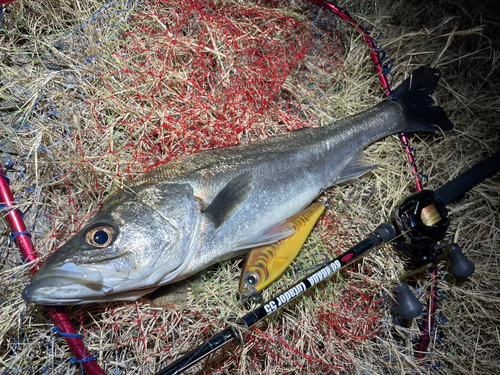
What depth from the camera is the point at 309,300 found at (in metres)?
2.68

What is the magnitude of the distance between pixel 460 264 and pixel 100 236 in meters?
2.66

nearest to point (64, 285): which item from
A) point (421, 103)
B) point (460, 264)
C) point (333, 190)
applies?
point (333, 190)

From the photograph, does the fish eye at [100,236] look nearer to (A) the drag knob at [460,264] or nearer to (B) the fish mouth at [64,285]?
(B) the fish mouth at [64,285]

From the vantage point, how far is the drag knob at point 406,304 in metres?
2.52

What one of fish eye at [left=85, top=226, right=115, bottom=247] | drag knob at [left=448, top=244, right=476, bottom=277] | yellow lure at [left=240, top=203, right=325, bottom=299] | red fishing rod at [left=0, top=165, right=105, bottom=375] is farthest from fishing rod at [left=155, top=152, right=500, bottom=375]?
red fishing rod at [left=0, top=165, right=105, bottom=375]

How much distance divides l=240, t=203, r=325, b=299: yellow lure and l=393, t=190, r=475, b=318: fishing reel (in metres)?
0.66

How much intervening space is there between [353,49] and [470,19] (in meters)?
Answer: 1.24

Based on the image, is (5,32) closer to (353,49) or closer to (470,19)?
(353,49)

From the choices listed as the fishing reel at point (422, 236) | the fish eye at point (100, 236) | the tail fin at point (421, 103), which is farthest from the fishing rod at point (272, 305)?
the tail fin at point (421, 103)

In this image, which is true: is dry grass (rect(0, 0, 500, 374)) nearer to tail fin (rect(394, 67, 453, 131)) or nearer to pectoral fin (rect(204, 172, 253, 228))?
tail fin (rect(394, 67, 453, 131))

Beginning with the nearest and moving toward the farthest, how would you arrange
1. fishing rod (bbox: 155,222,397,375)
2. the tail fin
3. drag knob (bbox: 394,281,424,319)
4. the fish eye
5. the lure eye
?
the fish eye
fishing rod (bbox: 155,222,397,375)
the lure eye
drag knob (bbox: 394,281,424,319)
the tail fin

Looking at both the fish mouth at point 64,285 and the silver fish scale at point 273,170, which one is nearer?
the fish mouth at point 64,285

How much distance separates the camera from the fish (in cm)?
180

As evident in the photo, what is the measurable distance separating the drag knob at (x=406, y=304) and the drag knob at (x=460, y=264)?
1.39 ft
